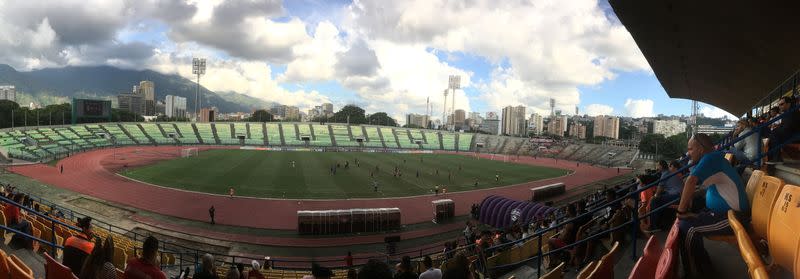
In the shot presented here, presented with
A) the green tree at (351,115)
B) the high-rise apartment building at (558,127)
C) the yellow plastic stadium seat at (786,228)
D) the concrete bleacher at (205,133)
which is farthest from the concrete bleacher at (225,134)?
the high-rise apartment building at (558,127)

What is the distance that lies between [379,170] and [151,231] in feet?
87.2

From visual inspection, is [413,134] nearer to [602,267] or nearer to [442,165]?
[442,165]

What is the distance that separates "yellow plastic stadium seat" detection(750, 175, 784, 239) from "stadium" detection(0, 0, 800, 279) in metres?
0.02

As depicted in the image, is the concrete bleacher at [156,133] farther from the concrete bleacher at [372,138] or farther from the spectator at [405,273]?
the spectator at [405,273]

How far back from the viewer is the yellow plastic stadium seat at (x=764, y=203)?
3118mm

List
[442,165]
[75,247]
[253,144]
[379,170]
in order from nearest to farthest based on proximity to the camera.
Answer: [75,247] → [379,170] → [442,165] → [253,144]

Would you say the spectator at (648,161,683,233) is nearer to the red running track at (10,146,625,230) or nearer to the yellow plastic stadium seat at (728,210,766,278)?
the yellow plastic stadium seat at (728,210,766,278)

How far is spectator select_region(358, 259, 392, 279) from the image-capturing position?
3469mm

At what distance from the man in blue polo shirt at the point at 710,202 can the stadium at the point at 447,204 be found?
15 mm

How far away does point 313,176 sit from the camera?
38219 mm

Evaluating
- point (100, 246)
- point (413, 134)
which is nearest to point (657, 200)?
point (100, 246)

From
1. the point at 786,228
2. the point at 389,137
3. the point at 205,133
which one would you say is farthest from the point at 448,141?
the point at 786,228

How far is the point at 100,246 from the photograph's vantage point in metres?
4.09

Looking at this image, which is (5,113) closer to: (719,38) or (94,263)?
(94,263)
